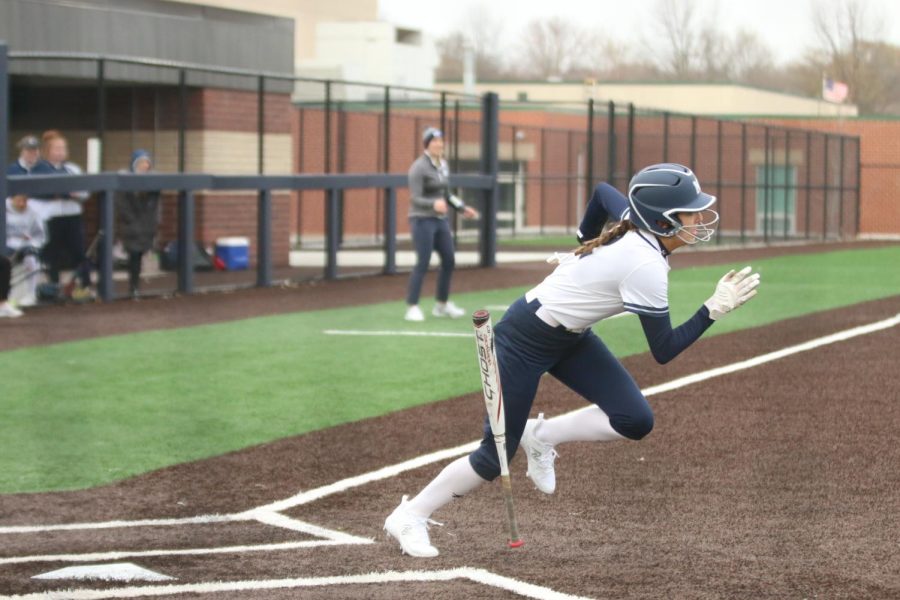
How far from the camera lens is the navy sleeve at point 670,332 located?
20.0 ft

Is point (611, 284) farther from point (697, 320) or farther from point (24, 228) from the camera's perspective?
point (24, 228)

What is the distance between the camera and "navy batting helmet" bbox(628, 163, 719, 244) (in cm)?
619

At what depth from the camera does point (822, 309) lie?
18.2m

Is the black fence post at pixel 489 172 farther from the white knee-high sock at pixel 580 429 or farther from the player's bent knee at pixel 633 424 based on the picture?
the player's bent knee at pixel 633 424

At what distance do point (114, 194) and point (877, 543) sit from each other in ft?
47.9

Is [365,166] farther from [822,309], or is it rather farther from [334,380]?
[334,380]

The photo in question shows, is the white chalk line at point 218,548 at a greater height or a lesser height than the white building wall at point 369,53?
lesser

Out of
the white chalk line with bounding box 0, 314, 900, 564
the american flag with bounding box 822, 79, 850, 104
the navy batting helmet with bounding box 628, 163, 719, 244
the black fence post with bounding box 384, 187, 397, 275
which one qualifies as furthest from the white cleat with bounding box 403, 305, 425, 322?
the american flag with bounding box 822, 79, 850, 104

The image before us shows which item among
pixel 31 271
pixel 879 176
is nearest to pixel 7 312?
pixel 31 271

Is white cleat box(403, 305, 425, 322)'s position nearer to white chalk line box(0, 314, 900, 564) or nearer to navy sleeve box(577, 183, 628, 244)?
white chalk line box(0, 314, 900, 564)

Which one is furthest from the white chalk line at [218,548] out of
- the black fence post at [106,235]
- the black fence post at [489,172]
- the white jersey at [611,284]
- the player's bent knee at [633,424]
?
the black fence post at [489,172]

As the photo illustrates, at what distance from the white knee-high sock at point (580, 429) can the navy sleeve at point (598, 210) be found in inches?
31.7

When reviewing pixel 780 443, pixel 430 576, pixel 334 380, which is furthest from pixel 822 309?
pixel 430 576

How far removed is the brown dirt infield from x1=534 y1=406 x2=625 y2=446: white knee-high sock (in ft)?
1.43
